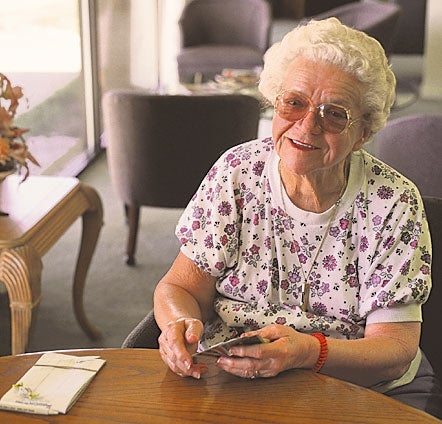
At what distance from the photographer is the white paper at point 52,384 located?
1.45 meters

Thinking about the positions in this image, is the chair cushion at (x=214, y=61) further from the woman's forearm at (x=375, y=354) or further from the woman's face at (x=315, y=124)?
the woman's forearm at (x=375, y=354)

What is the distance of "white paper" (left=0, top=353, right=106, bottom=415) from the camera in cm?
145

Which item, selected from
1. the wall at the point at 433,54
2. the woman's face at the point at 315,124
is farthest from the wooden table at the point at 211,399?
the wall at the point at 433,54

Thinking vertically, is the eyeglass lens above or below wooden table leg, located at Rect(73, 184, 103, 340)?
above

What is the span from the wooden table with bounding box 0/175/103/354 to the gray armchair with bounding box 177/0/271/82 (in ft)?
10.1

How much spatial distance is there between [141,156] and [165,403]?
239cm

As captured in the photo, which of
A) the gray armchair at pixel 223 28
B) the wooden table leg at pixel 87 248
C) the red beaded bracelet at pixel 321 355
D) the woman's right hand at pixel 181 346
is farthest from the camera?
the gray armchair at pixel 223 28

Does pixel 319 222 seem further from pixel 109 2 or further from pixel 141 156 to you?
pixel 109 2

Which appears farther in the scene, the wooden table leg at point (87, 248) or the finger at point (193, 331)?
the wooden table leg at point (87, 248)

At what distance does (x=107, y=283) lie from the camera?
151 inches

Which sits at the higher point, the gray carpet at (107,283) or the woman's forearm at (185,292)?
the woman's forearm at (185,292)

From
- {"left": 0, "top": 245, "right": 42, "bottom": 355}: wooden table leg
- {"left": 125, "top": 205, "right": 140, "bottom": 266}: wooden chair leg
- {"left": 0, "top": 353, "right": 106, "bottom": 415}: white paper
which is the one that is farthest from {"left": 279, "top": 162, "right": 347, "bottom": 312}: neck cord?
{"left": 125, "top": 205, "right": 140, "bottom": 266}: wooden chair leg

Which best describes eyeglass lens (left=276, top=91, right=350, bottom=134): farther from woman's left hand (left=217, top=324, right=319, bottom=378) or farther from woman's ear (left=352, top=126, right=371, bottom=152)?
woman's left hand (left=217, top=324, right=319, bottom=378)

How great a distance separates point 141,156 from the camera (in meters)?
3.78
